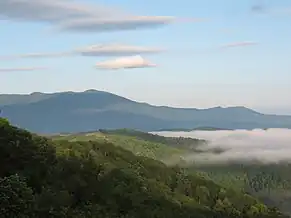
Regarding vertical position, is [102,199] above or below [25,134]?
below

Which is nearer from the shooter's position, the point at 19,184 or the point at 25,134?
the point at 19,184

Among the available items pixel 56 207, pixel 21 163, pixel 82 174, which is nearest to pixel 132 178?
pixel 82 174

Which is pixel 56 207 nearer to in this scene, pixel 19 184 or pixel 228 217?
pixel 19 184

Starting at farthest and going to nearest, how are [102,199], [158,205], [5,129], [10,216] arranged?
[158,205]
[102,199]
[5,129]
[10,216]

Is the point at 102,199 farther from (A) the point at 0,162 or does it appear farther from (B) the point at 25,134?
(A) the point at 0,162

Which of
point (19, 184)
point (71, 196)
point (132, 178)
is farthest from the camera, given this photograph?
point (132, 178)

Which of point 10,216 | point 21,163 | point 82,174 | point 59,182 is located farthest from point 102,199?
point 10,216

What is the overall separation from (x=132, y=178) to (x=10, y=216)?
8997 cm

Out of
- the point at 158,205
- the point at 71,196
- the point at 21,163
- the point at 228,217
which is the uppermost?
the point at 21,163

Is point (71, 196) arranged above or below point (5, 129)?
below

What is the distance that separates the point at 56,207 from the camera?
55.3 meters

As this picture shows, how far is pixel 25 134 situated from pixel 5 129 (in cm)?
456

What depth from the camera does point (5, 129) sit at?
7556 cm

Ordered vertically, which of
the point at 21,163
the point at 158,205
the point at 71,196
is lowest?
the point at 158,205
